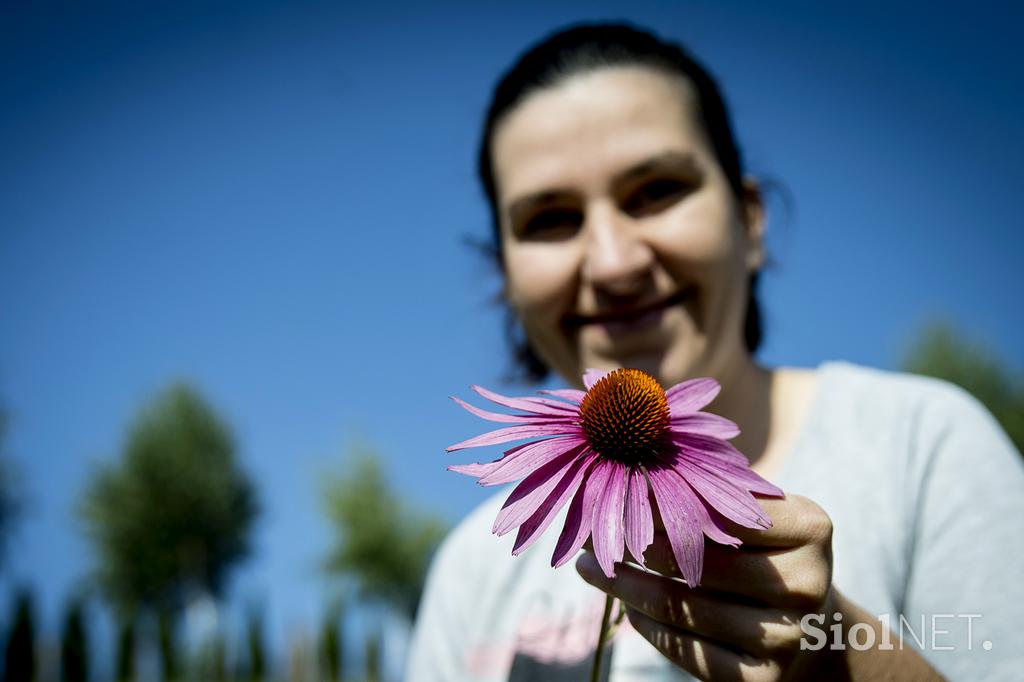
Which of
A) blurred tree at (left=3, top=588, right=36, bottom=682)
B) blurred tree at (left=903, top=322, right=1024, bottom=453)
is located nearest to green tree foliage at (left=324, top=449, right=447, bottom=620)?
blurred tree at (left=3, top=588, right=36, bottom=682)

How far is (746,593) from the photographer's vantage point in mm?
897

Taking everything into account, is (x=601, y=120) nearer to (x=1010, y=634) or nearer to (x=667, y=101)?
(x=667, y=101)

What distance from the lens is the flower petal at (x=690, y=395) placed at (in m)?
0.88

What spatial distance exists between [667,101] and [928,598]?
46.3 inches

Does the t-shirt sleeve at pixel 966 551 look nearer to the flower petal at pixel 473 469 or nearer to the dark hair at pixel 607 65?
the dark hair at pixel 607 65

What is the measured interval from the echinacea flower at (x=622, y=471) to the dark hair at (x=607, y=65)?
1.13 meters

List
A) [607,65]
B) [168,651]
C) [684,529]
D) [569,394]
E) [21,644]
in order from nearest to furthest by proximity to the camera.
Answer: [684,529]
[569,394]
[607,65]
[21,644]
[168,651]

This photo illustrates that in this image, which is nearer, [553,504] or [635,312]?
[553,504]

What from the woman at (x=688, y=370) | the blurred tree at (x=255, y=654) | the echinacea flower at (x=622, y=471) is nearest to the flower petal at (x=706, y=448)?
the echinacea flower at (x=622, y=471)

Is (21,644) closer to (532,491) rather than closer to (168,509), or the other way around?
(168,509)

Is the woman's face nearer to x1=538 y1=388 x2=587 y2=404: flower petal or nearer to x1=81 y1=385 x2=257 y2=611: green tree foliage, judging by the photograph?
x1=538 y1=388 x2=587 y2=404: flower petal

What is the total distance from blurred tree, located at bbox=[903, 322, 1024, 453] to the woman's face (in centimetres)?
2145

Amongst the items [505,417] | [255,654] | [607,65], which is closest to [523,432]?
[505,417]

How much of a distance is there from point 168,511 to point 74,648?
5820 millimetres
